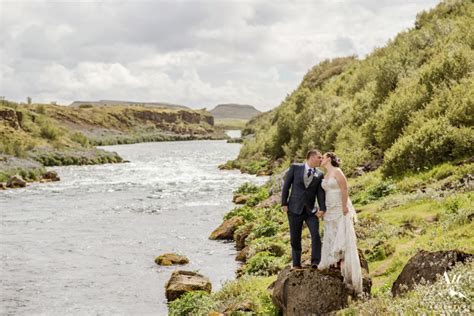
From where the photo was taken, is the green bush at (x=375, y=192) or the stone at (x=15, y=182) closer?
the green bush at (x=375, y=192)

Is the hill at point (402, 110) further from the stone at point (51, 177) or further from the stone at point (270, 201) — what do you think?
the stone at point (51, 177)

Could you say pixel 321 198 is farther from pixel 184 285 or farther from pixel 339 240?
pixel 184 285

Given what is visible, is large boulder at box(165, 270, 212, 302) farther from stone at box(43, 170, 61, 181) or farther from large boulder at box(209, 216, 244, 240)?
stone at box(43, 170, 61, 181)

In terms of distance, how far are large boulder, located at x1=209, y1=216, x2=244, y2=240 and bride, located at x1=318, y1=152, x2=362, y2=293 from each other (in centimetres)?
1379

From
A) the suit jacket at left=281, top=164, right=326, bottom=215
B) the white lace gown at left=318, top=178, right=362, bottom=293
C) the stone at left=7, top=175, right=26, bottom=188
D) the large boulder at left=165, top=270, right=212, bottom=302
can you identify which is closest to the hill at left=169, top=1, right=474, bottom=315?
the white lace gown at left=318, top=178, right=362, bottom=293

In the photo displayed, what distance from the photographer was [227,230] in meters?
24.7

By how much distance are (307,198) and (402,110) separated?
17.4 m

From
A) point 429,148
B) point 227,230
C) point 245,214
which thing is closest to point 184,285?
point 227,230

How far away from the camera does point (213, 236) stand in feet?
80.4

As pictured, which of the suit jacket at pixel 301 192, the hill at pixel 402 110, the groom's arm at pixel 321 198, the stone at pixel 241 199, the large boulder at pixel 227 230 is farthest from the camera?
the stone at pixel 241 199

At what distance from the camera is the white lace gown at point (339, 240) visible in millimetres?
10328

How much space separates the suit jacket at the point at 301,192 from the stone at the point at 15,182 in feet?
125

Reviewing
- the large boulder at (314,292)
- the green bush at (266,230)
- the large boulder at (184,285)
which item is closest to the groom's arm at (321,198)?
the large boulder at (314,292)

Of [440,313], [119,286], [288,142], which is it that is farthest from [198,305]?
[288,142]
